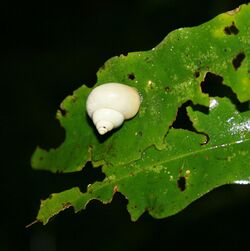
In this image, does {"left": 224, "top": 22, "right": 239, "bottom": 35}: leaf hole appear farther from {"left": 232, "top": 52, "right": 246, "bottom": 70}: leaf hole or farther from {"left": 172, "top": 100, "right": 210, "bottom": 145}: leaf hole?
{"left": 172, "top": 100, "right": 210, "bottom": 145}: leaf hole

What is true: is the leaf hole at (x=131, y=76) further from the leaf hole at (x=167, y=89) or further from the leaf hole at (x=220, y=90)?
the leaf hole at (x=220, y=90)

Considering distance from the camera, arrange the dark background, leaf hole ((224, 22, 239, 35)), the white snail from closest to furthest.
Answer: leaf hole ((224, 22, 239, 35)) < the white snail < the dark background

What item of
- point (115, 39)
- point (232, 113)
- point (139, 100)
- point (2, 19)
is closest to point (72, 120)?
point (139, 100)

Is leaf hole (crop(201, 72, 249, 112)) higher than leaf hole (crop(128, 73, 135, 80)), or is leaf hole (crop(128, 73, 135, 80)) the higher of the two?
leaf hole (crop(128, 73, 135, 80))

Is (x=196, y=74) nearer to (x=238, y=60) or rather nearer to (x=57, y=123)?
(x=238, y=60)

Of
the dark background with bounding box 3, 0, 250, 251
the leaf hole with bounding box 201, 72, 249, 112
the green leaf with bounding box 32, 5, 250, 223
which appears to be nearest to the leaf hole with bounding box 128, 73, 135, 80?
the green leaf with bounding box 32, 5, 250, 223

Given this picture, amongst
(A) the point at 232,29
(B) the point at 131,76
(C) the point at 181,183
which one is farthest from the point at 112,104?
(A) the point at 232,29
